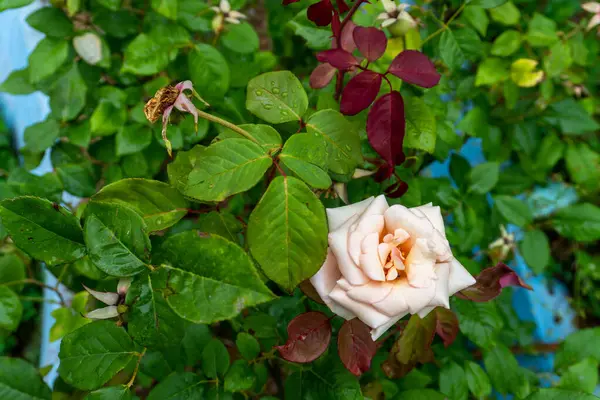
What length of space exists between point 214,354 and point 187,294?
236 millimetres

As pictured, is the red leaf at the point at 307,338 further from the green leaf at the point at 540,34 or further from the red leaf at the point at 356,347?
the green leaf at the point at 540,34

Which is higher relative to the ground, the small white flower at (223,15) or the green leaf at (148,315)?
the small white flower at (223,15)

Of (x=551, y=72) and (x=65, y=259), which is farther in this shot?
(x=551, y=72)

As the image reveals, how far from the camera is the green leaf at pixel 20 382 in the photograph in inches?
23.3

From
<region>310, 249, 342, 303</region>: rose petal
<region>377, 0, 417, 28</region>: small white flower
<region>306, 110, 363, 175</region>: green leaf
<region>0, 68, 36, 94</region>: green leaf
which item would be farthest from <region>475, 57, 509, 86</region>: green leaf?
<region>0, 68, 36, 94</region>: green leaf

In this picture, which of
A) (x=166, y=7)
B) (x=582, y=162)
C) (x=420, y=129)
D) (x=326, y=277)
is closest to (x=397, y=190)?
(x=420, y=129)

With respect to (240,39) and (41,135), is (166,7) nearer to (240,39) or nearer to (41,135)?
(240,39)

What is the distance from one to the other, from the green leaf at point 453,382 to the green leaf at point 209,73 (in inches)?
22.7

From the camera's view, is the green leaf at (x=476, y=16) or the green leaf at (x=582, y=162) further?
the green leaf at (x=582, y=162)

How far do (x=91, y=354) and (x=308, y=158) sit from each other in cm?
30

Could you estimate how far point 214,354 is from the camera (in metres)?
0.61

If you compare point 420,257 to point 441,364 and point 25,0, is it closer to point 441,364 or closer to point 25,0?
point 441,364

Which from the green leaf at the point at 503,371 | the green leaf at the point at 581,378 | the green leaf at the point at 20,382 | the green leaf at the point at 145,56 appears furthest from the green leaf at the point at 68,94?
the green leaf at the point at 581,378

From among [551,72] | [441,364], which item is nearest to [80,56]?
[441,364]
